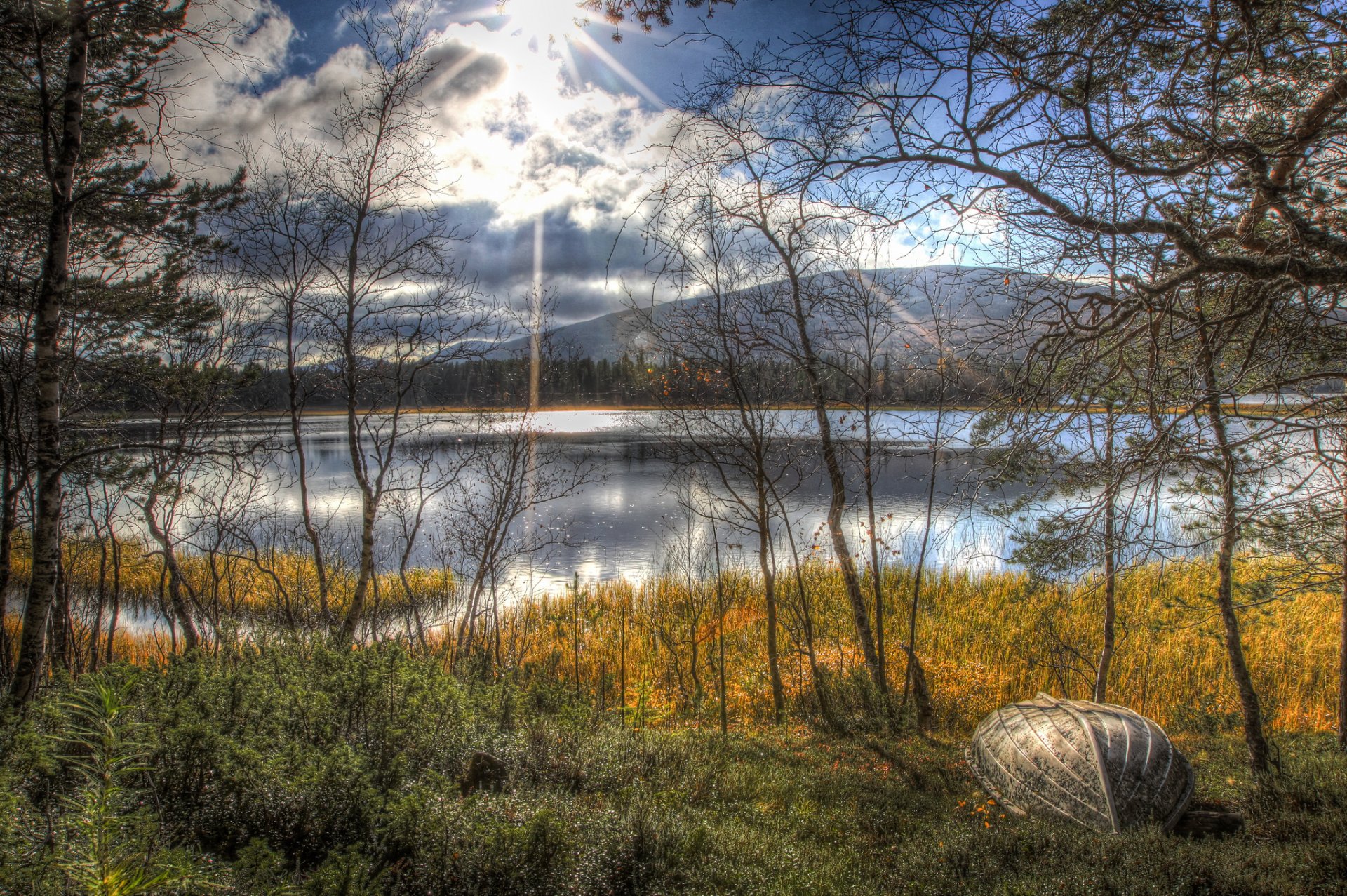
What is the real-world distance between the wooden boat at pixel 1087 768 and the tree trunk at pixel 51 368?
8134 millimetres

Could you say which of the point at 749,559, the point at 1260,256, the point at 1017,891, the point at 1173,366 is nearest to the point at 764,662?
the point at 749,559

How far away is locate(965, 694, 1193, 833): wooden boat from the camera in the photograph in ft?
18.0

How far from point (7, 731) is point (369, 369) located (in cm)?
598

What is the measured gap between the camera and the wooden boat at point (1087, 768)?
18.0 ft

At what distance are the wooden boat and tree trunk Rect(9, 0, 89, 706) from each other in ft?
26.7

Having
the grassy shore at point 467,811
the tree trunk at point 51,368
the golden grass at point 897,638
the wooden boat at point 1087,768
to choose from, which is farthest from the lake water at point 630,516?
the tree trunk at point 51,368

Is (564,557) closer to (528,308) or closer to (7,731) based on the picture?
(528,308)

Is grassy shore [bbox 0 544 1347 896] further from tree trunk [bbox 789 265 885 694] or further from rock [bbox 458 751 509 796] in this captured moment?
tree trunk [bbox 789 265 885 694]

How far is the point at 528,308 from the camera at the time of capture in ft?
35.9

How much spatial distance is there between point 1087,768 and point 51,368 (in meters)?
8.94

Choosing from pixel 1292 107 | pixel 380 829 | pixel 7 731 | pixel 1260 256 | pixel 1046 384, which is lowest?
pixel 380 829

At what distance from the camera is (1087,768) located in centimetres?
576

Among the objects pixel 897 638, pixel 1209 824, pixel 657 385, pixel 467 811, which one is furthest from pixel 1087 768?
pixel 897 638

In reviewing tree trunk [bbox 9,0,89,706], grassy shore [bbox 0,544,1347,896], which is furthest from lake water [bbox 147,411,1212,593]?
tree trunk [bbox 9,0,89,706]
